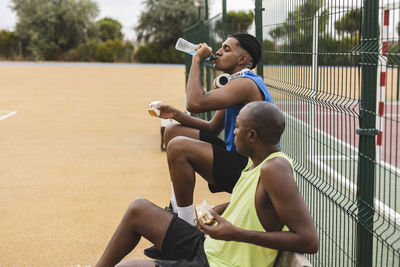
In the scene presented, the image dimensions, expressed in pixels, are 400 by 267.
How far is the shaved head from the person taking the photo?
2.33 metres

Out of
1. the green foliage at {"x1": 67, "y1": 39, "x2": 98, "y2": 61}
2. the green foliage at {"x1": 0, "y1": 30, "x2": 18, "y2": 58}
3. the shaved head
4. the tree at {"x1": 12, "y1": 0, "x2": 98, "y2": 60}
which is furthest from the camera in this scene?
the tree at {"x1": 12, "y1": 0, "x2": 98, "y2": 60}

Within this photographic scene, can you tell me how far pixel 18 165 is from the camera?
7.55 metres

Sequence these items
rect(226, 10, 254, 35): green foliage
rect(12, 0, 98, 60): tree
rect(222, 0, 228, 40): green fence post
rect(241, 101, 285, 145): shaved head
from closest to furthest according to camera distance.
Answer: rect(241, 101, 285, 145): shaved head
rect(226, 10, 254, 35): green foliage
rect(222, 0, 228, 40): green fence post
rect(12, 0, 98, 60): tree

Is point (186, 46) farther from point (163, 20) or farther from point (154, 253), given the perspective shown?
point (163, 20)

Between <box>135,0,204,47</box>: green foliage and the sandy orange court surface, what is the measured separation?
3253cm

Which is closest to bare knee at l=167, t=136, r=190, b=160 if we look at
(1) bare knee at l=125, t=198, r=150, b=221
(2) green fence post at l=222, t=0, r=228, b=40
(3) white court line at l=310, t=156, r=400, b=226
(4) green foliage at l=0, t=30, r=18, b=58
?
(1) bare knee at l=125, t=198, r=150, b=221

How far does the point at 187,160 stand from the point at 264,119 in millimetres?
1265

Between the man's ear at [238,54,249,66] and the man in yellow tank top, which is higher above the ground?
the man's ear at [238,54,249,66]

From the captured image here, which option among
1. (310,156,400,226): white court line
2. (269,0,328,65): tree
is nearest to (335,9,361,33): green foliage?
(269,0,328,65): tree

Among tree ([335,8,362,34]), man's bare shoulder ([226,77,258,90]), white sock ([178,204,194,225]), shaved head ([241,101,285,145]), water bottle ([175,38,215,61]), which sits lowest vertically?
white sock ([178,204,194,225])

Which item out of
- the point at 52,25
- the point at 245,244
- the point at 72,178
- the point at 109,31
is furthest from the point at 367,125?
the point at 109,31

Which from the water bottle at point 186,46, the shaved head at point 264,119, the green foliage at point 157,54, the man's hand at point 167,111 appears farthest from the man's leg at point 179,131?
the green foliage at point 157,54

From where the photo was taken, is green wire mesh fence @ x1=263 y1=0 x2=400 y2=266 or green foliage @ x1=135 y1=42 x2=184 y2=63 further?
green foliage @ x1=135 y1=42 x2=184 y2=63

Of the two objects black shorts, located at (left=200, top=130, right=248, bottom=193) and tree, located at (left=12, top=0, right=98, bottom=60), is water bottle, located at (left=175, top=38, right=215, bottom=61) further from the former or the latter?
tree, located at (left=12, top=0, right=98, bottom=60)
